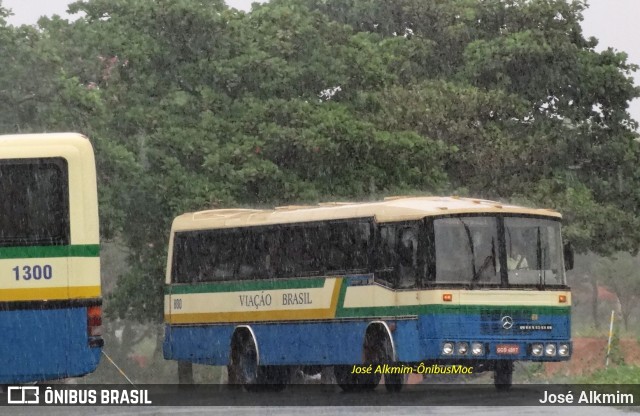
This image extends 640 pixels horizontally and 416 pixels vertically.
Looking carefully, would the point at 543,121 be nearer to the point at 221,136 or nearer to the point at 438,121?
the point at 438,121

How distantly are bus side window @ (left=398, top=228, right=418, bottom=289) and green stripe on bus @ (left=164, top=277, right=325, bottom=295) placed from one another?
218 centimetres

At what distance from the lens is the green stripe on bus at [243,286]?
2683 cm

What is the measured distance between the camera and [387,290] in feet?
81.3

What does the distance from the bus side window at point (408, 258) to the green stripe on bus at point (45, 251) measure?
6.28m

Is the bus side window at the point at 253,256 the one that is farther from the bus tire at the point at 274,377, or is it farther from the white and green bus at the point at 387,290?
the bus tire at the point at 274,377

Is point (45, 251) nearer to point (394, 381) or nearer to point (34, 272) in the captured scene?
point (34, 272)

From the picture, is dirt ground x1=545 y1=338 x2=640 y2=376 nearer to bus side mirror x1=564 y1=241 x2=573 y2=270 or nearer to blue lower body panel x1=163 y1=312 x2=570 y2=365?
blue lower body panel x1=163 y1=312 x2=570 y2=365

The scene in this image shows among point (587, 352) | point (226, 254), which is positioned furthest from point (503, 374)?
point (587, 352)

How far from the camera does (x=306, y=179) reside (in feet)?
125

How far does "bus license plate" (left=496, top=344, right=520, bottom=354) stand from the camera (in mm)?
23828

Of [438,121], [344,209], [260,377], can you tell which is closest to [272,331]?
[260,377]

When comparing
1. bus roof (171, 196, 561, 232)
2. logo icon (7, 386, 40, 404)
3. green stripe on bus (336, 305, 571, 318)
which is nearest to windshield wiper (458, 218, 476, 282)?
bus roof (171, 196, 561, 232)

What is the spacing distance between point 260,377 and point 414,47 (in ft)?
71.9

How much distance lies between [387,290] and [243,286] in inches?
170
